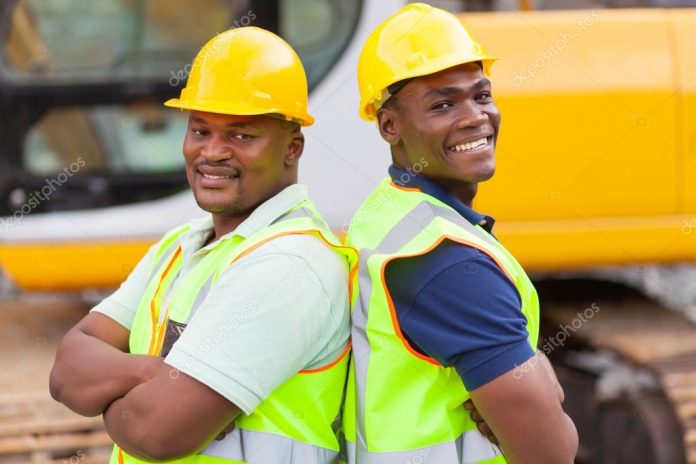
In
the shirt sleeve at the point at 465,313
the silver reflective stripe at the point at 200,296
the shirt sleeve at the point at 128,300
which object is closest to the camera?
the shirt sleeve at the point at 465,313

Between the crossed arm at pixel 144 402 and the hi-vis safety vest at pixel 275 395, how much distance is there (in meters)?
0.07

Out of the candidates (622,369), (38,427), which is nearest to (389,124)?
(38,427)

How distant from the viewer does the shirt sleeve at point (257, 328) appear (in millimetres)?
2086

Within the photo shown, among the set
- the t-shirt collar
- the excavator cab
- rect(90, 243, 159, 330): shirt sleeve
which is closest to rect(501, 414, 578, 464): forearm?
the t-shirt collar

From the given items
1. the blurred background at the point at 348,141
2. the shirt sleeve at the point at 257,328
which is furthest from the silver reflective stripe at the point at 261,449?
the blurred background at the point at 348,141

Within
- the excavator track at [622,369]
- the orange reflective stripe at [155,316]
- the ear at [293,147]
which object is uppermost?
the ear at [293,147]

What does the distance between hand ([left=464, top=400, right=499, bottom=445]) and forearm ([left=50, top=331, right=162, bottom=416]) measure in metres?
0.66

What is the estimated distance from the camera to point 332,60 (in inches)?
172

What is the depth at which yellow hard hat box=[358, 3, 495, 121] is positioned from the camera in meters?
2.27

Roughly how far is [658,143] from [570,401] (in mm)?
1257

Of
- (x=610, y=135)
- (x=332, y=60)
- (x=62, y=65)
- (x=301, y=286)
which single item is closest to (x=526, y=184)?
(x=610, y=135)

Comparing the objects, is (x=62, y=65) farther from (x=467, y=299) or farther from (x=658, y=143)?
(x=467, y=299)

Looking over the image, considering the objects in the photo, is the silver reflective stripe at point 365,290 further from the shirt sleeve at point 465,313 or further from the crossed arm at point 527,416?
the crossed arm at point 527,416

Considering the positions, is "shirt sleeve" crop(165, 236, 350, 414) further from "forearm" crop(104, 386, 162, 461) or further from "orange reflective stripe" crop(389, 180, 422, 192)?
"orange reflective stripe" crop(389, 180, 422, 192)
